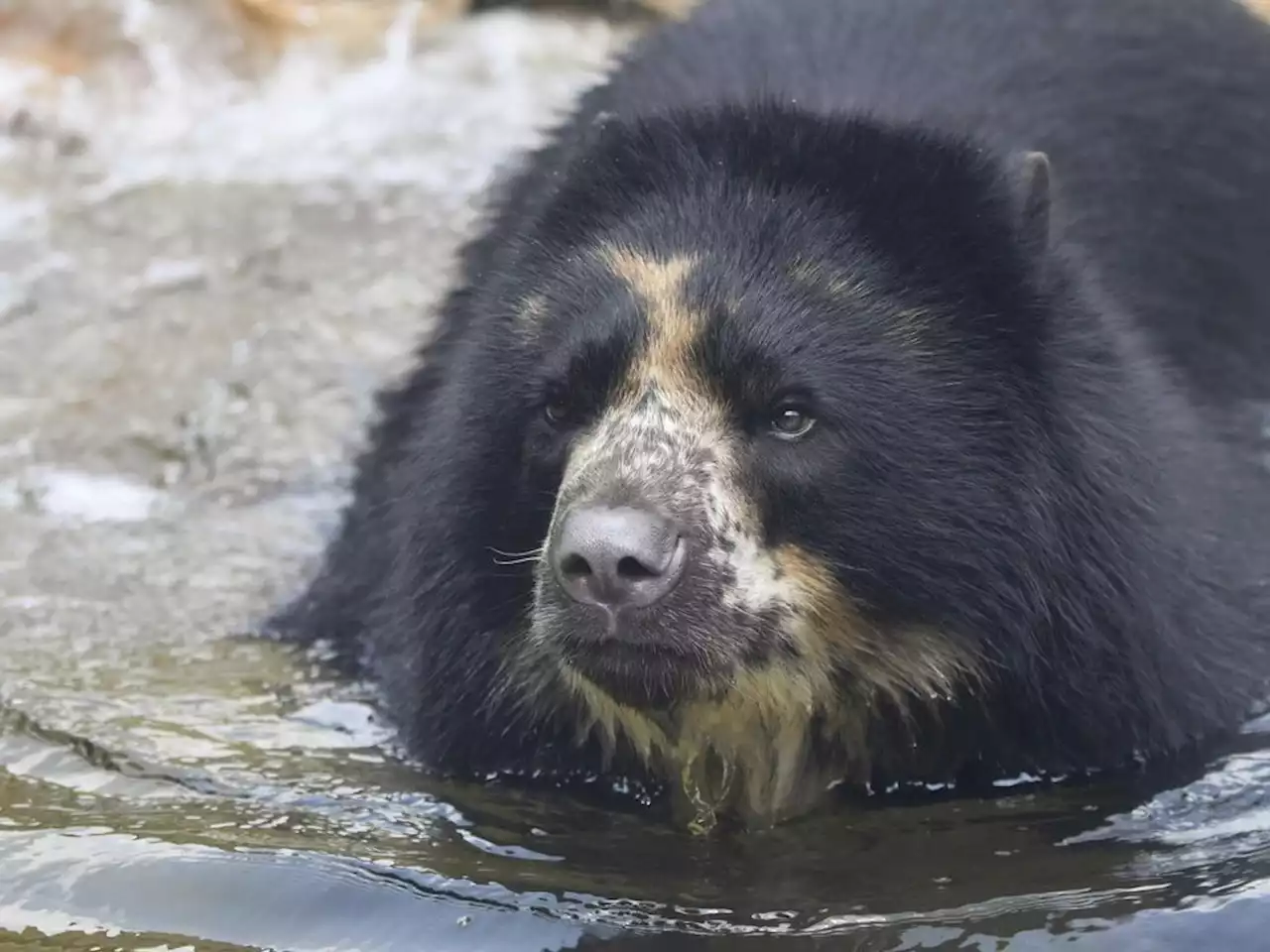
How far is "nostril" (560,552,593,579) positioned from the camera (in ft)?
12.0

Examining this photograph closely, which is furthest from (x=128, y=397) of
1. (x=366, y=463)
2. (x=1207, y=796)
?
(x=1207, y=796)

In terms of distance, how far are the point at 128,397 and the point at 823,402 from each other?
4.42m

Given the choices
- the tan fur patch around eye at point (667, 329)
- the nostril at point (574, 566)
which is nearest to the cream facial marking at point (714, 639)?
the tan fur patch around eye at point (667, 329)

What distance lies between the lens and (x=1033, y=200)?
14.2ft

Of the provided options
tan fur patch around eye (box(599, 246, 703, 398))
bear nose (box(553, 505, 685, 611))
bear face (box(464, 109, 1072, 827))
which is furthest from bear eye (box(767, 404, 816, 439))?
bear nose (box(553, 505, 685, 611))

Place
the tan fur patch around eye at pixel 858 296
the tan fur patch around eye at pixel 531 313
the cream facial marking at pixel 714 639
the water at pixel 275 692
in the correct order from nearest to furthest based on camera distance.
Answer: the water at pixel 275 692, the cream facial marking at pixel 714 639, the tan fur patch around eye at pixel 858 296, the tan fur patch around eye at pixel 531 313

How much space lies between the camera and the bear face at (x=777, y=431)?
386 centimetres

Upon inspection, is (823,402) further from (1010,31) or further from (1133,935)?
(1010,31)

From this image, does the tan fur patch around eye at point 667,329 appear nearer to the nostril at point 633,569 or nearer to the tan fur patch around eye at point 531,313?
the tan fur patch around eye at point 531,313

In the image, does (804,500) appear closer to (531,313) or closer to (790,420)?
(790,420)

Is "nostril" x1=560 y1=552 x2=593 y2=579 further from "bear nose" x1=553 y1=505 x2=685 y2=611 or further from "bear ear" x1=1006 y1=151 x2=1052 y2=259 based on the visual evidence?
"bear ear" x1=1006 y1=151 x2=1052 y2=259

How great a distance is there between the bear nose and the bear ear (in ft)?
3.53

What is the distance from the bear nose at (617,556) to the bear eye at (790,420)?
0.38 m

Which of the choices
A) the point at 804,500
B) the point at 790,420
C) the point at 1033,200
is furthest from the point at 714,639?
the point at 1033,200
